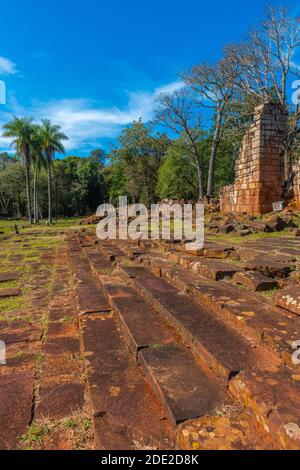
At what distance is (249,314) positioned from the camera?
2.27m

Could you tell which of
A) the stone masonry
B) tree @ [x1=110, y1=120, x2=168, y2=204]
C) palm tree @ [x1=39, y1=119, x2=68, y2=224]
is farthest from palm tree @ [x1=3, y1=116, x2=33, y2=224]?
the stone masonry

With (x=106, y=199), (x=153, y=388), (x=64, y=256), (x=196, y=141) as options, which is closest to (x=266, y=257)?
(x=153, y=388)

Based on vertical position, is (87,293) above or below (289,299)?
below

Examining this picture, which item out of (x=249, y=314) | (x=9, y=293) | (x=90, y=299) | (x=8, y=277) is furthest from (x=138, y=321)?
(x=8, y=277)

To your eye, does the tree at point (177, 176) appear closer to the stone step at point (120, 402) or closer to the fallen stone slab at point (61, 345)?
the fallen stone slab at point (61, 345)

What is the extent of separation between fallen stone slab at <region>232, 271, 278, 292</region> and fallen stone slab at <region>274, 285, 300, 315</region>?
326mm

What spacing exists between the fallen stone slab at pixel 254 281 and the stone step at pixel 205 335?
22.0 inches

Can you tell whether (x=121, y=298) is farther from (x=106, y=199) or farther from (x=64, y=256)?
(x=106, y=199)

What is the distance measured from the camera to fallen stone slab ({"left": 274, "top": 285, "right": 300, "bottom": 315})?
7.46 feet

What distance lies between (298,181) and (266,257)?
6.95 metres

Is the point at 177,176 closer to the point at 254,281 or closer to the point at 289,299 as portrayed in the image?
the point at 254,281

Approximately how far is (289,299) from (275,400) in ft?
3.58
